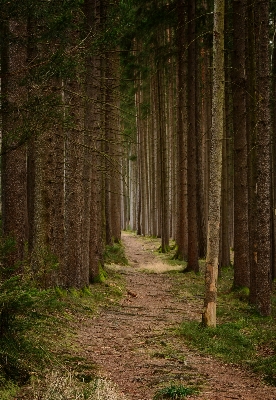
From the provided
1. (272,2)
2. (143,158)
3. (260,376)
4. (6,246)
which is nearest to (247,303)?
(260,376)

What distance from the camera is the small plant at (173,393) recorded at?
5.86m

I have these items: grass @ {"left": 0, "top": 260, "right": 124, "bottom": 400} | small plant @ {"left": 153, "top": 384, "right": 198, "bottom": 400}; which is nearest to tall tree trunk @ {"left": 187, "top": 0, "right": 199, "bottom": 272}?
grass @ {"left": 0, "top": 260, "right": 124, "bottom": 400}

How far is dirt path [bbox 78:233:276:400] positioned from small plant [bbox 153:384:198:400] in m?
0.10

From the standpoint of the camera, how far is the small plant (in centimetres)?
586

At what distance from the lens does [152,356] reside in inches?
312

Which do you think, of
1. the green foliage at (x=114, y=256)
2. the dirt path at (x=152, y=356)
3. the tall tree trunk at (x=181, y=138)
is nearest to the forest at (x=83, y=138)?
the tall tree trunk at (x=181, y=138)

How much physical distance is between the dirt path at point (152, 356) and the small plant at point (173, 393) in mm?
97

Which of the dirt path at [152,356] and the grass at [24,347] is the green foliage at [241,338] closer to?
the dirt path at [152,356]

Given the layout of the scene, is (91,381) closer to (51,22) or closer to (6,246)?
(6,246)

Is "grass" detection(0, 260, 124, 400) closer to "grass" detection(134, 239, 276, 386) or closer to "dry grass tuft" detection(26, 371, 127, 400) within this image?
"dry grass tuft" detection(26, 371, 127, 400)

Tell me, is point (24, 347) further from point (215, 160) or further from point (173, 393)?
point (215, 160)

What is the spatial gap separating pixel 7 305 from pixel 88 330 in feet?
12.8

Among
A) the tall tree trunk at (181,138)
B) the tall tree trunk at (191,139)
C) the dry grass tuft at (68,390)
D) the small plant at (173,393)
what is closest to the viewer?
the dry grass tuft at (68,390)

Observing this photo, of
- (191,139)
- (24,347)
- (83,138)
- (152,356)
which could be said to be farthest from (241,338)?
(191,139)
